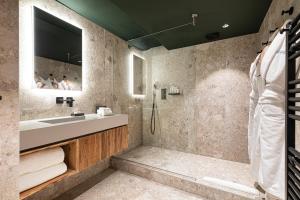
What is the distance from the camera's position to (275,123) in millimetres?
1010

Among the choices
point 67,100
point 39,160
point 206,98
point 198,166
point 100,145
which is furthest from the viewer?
point 206,98

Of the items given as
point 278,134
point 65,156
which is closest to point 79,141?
point 65,156

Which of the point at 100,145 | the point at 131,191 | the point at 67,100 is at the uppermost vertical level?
the point at 67,100

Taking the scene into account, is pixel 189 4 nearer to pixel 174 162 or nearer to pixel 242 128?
pixel 242 128

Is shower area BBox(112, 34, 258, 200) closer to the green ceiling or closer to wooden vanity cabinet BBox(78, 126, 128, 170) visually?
the green ceiling

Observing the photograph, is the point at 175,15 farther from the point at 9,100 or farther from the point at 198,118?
the point at 9,100

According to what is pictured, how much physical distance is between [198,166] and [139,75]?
206 centimetres

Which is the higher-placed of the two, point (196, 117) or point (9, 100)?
point (9, 100)

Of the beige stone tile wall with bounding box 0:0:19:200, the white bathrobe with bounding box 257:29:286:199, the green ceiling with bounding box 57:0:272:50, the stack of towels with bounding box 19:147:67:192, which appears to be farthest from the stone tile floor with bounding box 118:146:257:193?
the green ceiling with bounding box 57:0:272:50

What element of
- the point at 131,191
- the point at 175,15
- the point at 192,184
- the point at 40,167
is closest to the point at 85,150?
the point at 40,167

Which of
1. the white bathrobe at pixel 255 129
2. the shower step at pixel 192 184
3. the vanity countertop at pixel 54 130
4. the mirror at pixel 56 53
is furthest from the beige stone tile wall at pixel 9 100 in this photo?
the white bathrobe at pixel 255 129

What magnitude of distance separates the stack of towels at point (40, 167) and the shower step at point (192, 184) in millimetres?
1177

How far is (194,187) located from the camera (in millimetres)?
1977

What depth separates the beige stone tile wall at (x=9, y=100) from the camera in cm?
94
